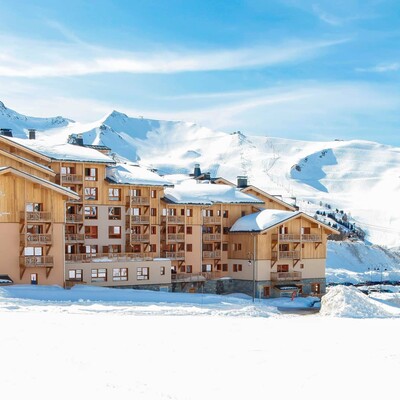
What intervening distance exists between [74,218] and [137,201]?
18.6ft

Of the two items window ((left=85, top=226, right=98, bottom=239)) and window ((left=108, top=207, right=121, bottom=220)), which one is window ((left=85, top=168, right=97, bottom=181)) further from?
window ((left=85, top=226, right=98, bottom=239))

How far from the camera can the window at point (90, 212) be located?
54281 millimetres

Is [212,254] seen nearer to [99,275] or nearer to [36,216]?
[99,275]

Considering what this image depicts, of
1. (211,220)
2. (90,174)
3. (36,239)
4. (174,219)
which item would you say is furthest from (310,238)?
(36,239)

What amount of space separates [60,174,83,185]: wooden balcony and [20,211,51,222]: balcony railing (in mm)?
8072

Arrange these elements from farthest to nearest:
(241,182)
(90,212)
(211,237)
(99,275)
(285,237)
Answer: (241,182) → (211,237) → (285,237) → (90,212) → (99,275)

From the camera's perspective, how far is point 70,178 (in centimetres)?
5322

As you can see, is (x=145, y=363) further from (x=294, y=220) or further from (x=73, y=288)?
(x=294, y=220)

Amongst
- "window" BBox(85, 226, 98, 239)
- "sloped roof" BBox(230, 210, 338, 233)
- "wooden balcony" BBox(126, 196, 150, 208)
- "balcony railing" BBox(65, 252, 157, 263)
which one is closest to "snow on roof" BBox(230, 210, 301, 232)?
"sloped roof" BBox(230, 210, 338, 233)

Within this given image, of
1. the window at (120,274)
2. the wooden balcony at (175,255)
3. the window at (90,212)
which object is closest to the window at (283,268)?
the wooden balcony at (175,255)

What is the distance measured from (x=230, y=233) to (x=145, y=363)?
43242 mm

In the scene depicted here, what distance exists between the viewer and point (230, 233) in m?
61.7

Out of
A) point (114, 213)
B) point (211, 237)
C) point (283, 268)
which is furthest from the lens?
point (211, 237)

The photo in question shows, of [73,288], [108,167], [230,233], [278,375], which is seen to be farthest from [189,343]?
[230,233]
